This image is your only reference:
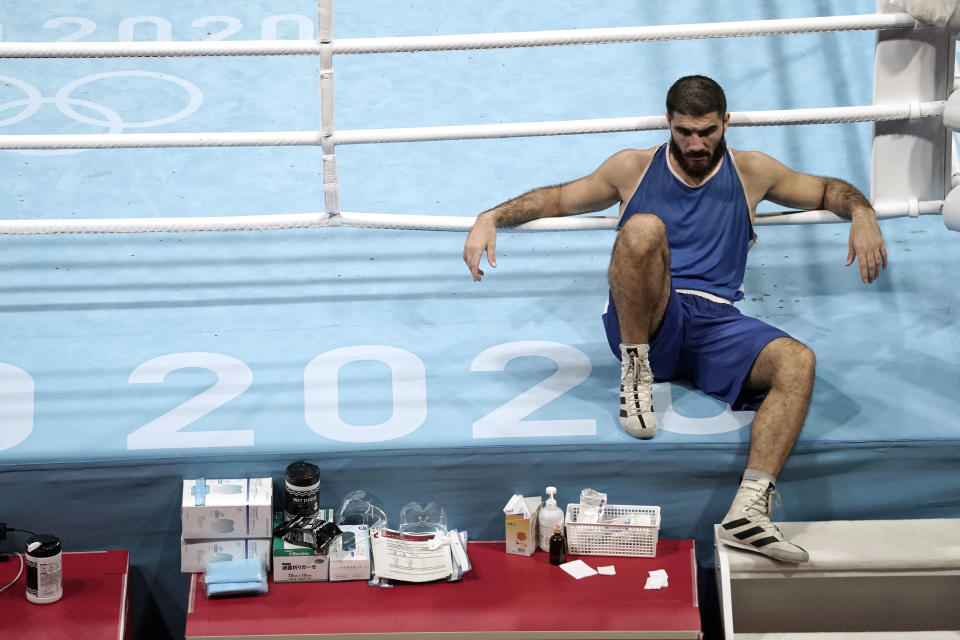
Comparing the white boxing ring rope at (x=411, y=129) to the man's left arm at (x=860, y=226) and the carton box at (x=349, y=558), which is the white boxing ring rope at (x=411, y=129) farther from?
the carton box at (x=349, y=558)

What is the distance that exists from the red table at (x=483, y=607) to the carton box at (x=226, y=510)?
0.12 meters

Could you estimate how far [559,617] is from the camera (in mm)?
2488

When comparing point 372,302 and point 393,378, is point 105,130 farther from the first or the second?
point 393,378

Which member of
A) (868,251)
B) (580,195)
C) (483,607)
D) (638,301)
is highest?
(580,195)

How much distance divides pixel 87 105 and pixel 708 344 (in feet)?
8.01

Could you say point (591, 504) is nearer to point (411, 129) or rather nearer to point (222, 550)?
point (222, 550)

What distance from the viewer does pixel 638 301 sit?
268 centimetres

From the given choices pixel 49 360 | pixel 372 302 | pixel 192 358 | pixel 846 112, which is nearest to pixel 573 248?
pixel 372 302

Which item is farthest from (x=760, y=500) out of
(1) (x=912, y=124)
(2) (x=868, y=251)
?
(1) (x=912, y=124)

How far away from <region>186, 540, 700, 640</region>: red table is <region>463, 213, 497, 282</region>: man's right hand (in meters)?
0.69

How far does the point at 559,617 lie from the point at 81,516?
1129mm

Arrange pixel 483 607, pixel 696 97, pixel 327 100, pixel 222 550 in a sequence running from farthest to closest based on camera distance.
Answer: pixel 327 100
pixel 696 97
pixel 222 550
pixel 483 607

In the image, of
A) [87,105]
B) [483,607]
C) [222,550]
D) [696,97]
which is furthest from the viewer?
[87,105]

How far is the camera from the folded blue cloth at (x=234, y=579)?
2.55 meters
